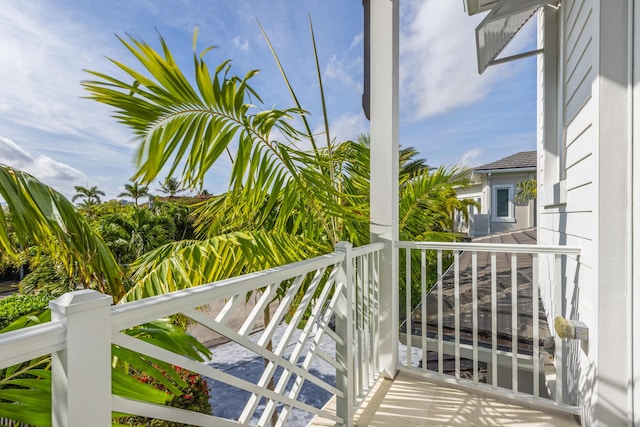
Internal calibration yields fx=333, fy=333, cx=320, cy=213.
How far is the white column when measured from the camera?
2.35m

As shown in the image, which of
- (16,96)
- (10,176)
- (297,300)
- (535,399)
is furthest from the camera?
(16,96)

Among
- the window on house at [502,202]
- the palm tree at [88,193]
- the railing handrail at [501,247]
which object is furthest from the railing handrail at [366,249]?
the palm tree at [88,193]

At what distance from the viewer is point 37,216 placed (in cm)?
140

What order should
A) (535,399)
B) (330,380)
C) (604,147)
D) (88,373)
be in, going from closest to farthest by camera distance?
(88,373), (604,147), (535,399), (330,380)

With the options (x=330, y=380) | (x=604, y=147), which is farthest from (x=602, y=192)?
(x=330, y=380)

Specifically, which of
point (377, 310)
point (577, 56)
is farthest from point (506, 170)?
point (377, 310)

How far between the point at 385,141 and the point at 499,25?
1580 mm

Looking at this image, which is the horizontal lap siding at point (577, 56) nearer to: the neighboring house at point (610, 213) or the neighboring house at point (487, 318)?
the neighboring house at point (610, 213)

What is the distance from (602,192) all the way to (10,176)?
8.55ft

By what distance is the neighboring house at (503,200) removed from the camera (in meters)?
10.9

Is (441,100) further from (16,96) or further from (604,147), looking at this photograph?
(16,96)

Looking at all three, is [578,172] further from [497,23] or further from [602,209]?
[497,23]

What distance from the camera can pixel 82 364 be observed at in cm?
69

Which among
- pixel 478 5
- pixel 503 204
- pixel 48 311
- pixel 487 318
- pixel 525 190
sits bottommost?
pixel 487 318
